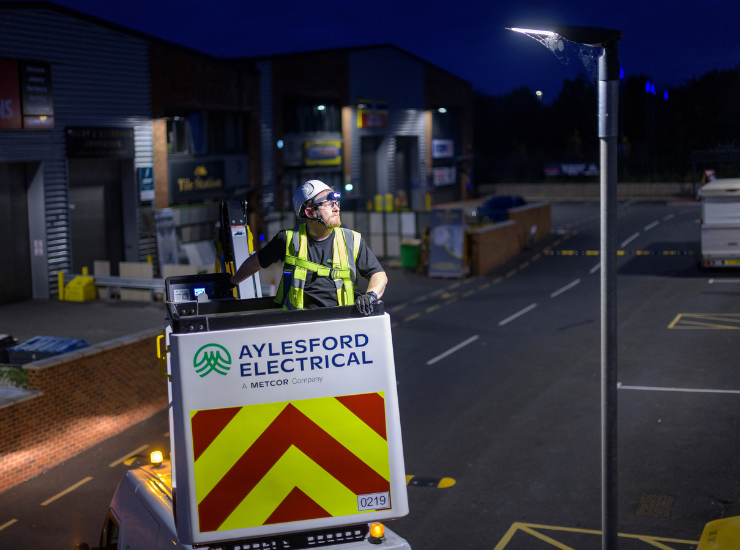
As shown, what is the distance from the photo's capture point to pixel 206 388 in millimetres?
4812

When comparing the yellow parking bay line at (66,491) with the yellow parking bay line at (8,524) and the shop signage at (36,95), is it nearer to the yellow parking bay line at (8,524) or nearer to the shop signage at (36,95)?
the yellow parking bay line at (8,524)

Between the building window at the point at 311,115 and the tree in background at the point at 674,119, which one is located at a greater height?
the building window at the point at 311,115

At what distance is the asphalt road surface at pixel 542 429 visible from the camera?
10.3 metres

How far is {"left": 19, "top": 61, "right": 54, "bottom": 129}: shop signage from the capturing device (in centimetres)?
2394

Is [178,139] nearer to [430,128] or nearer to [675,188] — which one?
[675,188]

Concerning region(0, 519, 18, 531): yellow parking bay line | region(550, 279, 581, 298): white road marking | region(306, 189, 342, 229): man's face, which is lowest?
region(0, 519, 18, 531): yellow parking bay line

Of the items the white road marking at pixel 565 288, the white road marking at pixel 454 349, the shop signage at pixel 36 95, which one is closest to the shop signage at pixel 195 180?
the shop signage at pixel 36 95

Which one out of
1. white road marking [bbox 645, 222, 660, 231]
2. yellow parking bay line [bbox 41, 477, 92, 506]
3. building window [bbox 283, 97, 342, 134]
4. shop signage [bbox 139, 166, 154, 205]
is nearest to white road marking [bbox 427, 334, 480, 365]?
yellow parking bay line [bbox 41, 477, 92, 506]

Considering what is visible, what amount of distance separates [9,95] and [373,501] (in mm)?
22222

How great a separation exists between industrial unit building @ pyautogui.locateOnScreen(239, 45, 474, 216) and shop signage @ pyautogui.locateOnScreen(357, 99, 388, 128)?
6cm

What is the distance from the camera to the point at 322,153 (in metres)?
43.9

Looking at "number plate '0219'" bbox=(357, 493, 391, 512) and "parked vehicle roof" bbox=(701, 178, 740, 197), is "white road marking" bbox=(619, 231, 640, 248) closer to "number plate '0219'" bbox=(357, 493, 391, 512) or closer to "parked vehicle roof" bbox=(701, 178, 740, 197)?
"parked vehicle roof" bbox=(701, 178, 740, 197)

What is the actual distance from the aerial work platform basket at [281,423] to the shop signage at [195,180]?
28201 mm

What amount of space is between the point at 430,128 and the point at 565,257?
88.6ft
